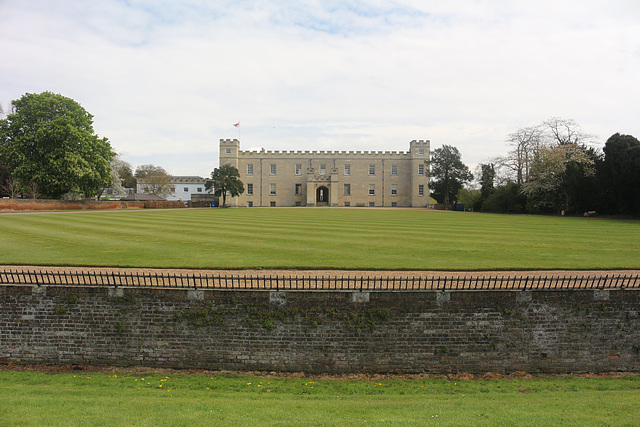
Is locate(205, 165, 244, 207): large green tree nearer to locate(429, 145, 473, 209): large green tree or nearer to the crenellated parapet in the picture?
the crenellated parapet

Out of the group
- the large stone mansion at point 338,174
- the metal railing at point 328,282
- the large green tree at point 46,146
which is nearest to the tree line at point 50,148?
the large green tree at point 46,146

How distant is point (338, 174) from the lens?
2635 inches

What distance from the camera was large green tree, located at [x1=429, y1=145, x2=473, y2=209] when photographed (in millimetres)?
59000

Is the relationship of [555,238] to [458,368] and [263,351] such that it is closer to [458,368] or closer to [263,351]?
[458,368]

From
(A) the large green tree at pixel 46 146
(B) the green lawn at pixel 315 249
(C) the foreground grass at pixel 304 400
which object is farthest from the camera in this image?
(A) the large green tree at pixel 46 146

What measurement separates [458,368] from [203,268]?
6.91 m

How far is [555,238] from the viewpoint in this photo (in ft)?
57.0

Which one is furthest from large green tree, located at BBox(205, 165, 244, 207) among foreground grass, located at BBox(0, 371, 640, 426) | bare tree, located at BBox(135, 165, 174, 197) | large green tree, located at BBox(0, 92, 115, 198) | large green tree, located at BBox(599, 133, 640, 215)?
foreground grass, located at BBox(0, 371, 640, 426)

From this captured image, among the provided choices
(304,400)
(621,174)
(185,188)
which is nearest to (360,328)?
(304,400)

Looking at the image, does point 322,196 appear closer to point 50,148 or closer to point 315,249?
point 50,148

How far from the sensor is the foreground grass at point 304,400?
20.1ft

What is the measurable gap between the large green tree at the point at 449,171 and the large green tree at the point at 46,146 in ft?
152

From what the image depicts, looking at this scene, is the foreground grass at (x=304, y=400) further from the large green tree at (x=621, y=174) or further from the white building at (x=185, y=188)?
the white building at (x=185, y=188)

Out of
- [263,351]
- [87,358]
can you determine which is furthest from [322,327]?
[87,358]
